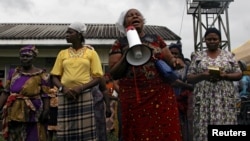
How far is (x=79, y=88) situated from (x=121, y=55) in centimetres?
94

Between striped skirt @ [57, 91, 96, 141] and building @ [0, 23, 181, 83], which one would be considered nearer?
striped skirt @ [57, 91, 96, 141]

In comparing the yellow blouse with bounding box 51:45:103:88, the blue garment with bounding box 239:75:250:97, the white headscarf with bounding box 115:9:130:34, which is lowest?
the blue garment with bounding box 239:75:250:97

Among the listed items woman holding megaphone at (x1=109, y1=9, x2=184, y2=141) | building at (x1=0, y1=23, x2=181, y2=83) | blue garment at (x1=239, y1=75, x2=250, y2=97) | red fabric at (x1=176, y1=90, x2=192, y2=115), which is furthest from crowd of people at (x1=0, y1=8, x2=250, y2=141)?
building at (x1=0, y1=23, x2=181, y2=83)

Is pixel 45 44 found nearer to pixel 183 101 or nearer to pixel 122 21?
pixel 183 101

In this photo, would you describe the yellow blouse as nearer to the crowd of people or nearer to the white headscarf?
the crowd of people

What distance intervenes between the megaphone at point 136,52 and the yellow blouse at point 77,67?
1.22 meters

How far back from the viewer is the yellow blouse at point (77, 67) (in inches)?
158

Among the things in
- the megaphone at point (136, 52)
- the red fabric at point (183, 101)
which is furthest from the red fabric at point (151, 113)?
the red fabric at point (183, 101)

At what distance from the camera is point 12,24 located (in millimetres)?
14359

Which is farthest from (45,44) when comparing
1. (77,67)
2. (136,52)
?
(136,52)

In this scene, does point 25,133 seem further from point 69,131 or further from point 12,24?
point 12,24

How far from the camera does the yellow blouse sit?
4.00 meters

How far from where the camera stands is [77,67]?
400cm

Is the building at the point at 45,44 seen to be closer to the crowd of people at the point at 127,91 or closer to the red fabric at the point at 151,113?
the crowd of people at the point at 127,91
